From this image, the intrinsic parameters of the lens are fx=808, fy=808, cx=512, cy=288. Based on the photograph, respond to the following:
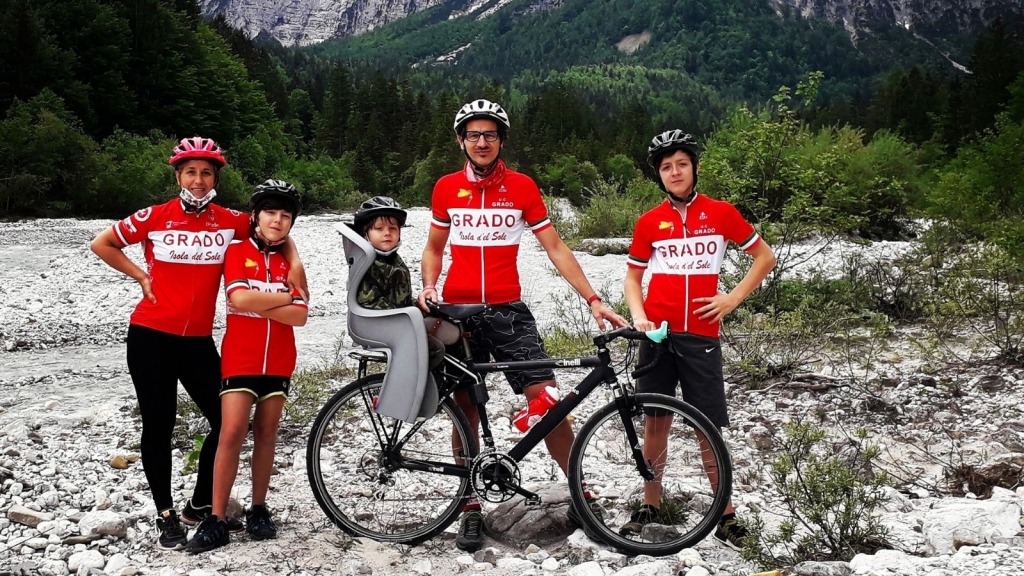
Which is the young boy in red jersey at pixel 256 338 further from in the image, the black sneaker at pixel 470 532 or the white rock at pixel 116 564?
the black sneaker at pixel 470 532

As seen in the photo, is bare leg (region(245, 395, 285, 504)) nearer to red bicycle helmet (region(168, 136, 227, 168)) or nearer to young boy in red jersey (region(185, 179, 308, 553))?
young boy in red jersey (region(185, 179, 308, 553))

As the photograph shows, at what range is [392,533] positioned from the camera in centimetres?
438

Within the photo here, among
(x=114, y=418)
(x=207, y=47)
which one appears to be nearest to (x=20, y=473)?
(x=114, y=418)

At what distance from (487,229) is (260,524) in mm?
2001

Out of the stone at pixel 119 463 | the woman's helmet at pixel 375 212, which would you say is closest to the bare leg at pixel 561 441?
the woman's helmet at pixel 375 212

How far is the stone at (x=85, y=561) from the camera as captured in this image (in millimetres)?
4062

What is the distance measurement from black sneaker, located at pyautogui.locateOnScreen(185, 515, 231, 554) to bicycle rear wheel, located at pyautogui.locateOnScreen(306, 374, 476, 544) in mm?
499

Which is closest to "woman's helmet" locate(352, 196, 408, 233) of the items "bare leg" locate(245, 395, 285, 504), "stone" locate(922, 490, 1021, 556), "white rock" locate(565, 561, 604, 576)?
"bare leg" locate(245, 395, 285, 504)

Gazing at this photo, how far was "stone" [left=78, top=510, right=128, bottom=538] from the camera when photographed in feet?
14.5

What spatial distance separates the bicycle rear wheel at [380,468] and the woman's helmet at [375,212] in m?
0.83

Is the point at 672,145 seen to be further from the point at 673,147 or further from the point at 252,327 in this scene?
the point at 252,327

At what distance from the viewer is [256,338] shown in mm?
4102

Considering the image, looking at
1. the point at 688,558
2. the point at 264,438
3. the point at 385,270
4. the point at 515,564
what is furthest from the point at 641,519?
the point at 264,438

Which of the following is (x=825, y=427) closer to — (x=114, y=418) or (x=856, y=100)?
(x=114, y=418)
